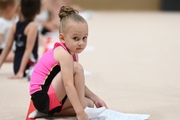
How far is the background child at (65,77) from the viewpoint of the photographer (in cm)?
194

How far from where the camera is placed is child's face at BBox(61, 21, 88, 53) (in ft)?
6.39

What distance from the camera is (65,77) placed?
194 cm

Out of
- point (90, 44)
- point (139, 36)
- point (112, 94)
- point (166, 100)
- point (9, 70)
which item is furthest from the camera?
point (139, 36)

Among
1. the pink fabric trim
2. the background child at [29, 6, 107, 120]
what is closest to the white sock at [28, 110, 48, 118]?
the background child at [29, 6, 107, 120]

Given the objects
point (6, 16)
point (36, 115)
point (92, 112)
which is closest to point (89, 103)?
point (92, 112)

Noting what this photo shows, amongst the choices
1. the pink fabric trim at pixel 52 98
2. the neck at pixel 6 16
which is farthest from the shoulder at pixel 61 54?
the neck at pixel 6 16

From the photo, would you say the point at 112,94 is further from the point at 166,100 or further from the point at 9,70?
the point at 9,70

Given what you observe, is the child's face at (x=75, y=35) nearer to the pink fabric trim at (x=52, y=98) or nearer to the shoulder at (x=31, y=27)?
the pink fabric trim at (x=52, y=98)

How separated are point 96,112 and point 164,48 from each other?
105 inches

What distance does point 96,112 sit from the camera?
80.3 inches

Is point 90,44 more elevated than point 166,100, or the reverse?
point 166,100

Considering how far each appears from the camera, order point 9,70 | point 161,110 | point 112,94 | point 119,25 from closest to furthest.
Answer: point 161,110, point 112,94, point 9,70, point 119,25

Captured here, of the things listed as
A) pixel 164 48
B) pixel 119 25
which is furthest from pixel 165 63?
pixel 119 25

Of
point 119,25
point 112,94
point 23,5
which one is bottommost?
point 119,25
